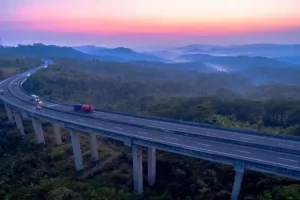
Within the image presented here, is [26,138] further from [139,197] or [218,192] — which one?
[218,192]

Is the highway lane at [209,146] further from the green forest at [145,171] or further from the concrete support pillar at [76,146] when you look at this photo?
the green forest at [145,171]

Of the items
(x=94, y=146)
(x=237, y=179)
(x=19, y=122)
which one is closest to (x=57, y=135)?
(x=19, y=122)

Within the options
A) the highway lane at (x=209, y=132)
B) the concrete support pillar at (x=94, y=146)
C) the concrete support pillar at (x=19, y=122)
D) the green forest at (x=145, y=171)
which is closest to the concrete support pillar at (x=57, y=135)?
the green forest at (x=145, y=171)

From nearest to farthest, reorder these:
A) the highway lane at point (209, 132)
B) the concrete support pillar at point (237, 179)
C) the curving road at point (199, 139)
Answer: the concrete support pillar at point (237, 179), the curving road at point (199, 139), the highway lane at point (209, 132)

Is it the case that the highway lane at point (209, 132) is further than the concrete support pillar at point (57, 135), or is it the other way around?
the concrete support pillar at point (57, 135)

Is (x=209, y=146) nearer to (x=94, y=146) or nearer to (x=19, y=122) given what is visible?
(x=94, y=146)

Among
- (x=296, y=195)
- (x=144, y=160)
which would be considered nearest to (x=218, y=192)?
(x=296, y=195)
